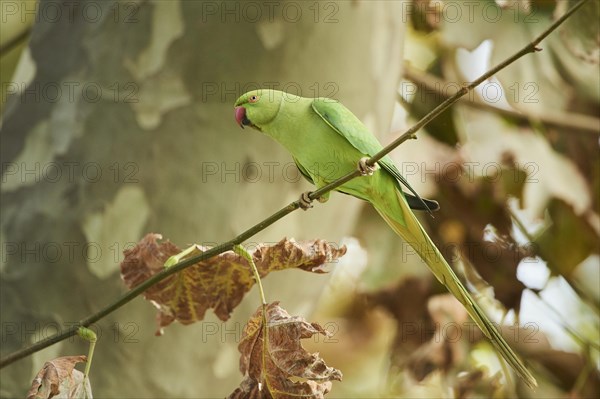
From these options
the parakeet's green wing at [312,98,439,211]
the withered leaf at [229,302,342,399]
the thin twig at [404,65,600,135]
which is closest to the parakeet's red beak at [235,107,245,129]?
the parakeet's green wing at [312,98,439,211]

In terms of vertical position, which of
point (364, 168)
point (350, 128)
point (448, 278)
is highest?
point (364, 168)

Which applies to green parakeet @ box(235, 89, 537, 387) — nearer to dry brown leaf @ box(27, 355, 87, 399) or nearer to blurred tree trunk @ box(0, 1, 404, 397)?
blurred tree trunk @ box(0, 1, 404, 397)

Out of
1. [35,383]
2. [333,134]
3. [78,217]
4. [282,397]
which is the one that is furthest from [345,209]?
[35,383]

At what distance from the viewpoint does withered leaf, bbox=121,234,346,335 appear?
90 centimetres

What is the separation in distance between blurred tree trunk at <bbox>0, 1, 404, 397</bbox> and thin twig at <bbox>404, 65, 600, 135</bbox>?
0.97m

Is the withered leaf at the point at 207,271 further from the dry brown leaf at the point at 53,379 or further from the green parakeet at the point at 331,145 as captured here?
the green parakeet at the point at 331,145

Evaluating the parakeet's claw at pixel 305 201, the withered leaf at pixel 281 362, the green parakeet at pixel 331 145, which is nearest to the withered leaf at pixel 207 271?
the withered leaf at pixel 281 362

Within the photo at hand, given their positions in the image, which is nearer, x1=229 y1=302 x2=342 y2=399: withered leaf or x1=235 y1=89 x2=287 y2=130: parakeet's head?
x1=229 y1=302 x2=342 y2=399: withered leaf

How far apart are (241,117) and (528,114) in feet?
4.53

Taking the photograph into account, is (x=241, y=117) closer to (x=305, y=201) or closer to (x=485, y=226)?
(x=305, y=201)

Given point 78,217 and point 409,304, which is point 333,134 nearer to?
point 78,217

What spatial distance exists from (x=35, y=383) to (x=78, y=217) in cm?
51

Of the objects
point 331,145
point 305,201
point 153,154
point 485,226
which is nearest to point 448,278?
point 305,201

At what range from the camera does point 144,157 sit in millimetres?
1305
